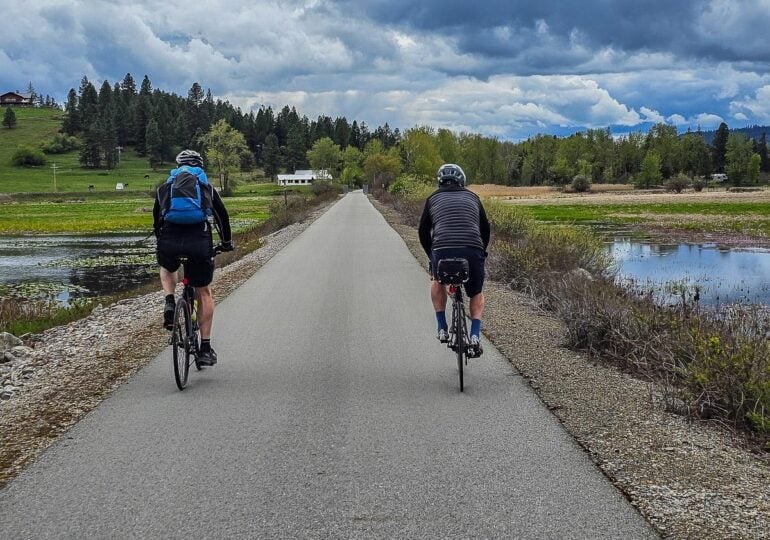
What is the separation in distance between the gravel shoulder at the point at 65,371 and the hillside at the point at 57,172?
99.9m

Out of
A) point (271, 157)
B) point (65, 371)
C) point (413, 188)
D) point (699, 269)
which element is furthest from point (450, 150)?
point (65, 371)

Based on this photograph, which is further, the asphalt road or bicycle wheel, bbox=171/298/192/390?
bicycle wheel, bbox=171/298/192/390

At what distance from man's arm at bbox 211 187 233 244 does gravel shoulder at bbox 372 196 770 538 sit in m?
3.44

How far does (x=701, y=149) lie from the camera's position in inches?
5428

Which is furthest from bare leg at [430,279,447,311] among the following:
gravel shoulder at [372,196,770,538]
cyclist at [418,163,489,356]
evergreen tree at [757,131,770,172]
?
evergreen tree at [757,131,770,172]

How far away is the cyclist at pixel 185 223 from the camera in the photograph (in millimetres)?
6578

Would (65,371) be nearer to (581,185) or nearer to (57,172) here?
(581,185)

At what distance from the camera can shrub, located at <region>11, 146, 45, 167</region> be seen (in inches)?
5404

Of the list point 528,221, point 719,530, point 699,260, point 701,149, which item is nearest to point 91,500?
point 719,530

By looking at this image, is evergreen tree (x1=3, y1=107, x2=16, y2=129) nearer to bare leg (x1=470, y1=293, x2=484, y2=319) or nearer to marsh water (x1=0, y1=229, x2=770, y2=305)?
marsh water (x1=0, y1=229, x2=770, y2=305)

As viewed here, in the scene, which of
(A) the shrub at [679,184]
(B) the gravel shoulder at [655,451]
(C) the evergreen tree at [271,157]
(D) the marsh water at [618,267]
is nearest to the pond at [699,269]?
(D) the marsh water at [618,267]

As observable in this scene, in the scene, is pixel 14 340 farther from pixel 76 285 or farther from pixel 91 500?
pixel 76 285

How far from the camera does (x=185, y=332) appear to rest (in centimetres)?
695

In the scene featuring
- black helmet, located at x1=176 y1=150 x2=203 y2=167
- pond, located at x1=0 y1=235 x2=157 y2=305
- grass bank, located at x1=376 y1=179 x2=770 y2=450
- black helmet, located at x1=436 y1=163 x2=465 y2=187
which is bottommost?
pond, located at x1=0 y1=235 x2=157 y2=305
